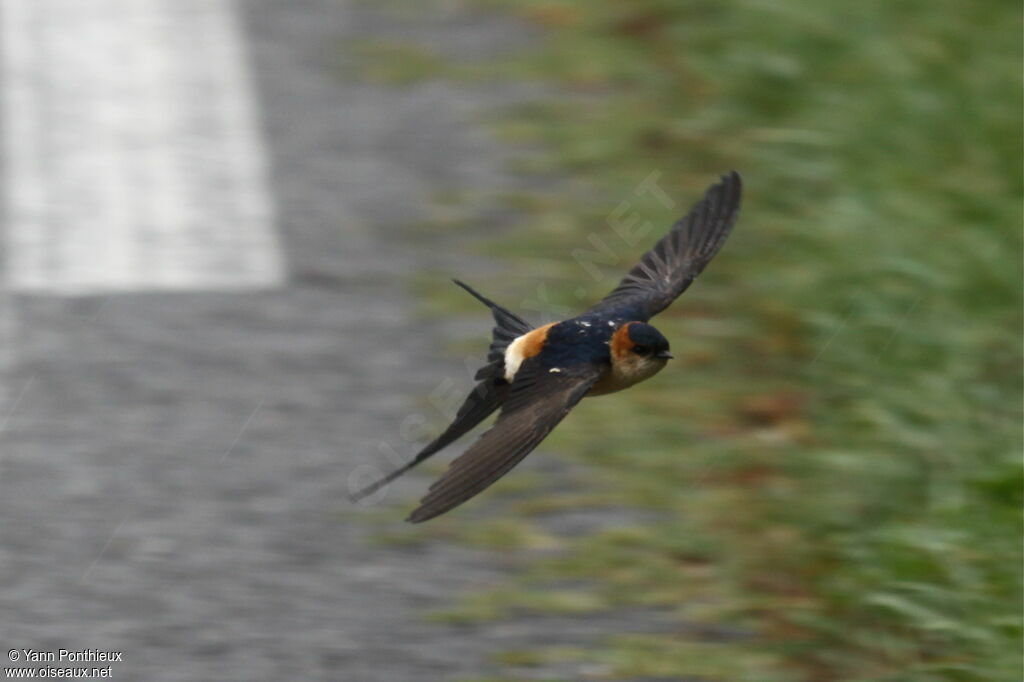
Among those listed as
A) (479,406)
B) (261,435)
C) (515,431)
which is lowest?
(261,435)

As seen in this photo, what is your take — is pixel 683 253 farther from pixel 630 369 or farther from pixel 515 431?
pixel 515 431

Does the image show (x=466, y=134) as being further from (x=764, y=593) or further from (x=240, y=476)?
(x=764, y=593)

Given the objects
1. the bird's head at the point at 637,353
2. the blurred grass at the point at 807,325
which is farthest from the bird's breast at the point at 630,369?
the blurred grass at the point at 807,325

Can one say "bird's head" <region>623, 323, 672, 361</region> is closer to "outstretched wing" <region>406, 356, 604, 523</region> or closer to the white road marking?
"outstretched wing" <region>406, 356, 604, 523</region>

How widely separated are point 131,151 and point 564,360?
361cm

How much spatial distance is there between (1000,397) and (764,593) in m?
0.95

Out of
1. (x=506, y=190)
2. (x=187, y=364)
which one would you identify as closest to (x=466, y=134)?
(x=506, y=190)

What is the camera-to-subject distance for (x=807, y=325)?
505 centimetres

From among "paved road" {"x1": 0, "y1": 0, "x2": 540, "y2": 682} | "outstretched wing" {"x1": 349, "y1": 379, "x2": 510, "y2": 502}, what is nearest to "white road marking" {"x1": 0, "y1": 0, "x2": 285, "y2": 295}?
"paved road" {"x1": 0, "y1": 0, "x2": 540, "y2": 682}

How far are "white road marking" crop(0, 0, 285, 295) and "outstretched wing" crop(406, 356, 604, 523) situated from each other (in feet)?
8.73

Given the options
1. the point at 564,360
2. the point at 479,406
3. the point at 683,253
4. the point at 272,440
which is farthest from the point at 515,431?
the point at 272,440

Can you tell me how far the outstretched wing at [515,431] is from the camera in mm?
2725

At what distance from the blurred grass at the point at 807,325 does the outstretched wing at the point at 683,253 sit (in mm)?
865

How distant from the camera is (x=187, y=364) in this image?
5211mm
